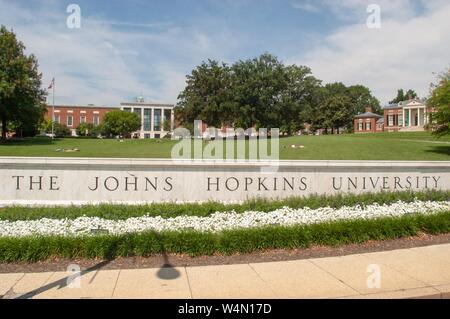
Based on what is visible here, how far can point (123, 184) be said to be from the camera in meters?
9.99

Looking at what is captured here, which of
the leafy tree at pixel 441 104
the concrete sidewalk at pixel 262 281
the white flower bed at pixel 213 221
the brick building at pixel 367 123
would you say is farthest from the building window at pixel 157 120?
the concrete sidewalk at pixel 262 281

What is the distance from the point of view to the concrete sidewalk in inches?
186

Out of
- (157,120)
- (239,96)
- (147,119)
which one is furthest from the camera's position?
(157,120)

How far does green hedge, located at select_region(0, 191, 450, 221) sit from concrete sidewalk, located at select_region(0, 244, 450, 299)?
317 centimetres

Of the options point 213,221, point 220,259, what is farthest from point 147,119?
point 220,259

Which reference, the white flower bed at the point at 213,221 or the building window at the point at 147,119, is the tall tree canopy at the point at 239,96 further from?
the building window at the point at 147,119

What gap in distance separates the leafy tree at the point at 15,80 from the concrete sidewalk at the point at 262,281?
129 ft

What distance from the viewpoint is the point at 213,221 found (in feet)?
26.7

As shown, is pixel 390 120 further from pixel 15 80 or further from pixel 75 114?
pixel 75 114

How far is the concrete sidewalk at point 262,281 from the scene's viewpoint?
4.72m

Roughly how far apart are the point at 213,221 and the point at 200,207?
1073 millimetres
